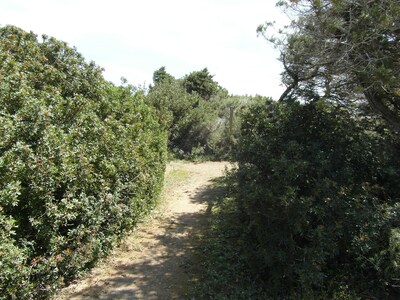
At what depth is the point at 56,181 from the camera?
4.56 meters

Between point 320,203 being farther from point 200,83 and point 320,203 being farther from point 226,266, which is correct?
point 200,83

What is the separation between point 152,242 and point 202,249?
1.21 meters

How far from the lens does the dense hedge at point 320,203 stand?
15.6ft

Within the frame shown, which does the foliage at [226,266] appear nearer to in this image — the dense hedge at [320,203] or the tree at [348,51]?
the dense hedge at [320,203]

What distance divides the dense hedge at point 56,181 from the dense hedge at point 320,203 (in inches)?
93.3

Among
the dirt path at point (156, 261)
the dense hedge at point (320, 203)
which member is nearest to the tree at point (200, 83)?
the dirt path at point (156, 261)

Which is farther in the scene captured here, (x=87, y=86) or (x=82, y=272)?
(x=87, y=86)

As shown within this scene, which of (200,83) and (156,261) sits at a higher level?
(200,83)

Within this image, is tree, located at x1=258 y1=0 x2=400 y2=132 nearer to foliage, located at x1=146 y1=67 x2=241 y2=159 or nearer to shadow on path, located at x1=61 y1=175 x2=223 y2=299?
shadow on path, located at x1=61 y1=175 x2=223 y2=299

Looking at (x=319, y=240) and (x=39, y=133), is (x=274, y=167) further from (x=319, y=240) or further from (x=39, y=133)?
(x=39, y=133)

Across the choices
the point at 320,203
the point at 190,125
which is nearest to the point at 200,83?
the point at 190,125

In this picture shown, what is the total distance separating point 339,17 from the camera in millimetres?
5414

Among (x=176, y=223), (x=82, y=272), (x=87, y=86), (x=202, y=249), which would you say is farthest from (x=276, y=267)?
(x=87, y=86)

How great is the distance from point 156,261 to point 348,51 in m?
5.14
